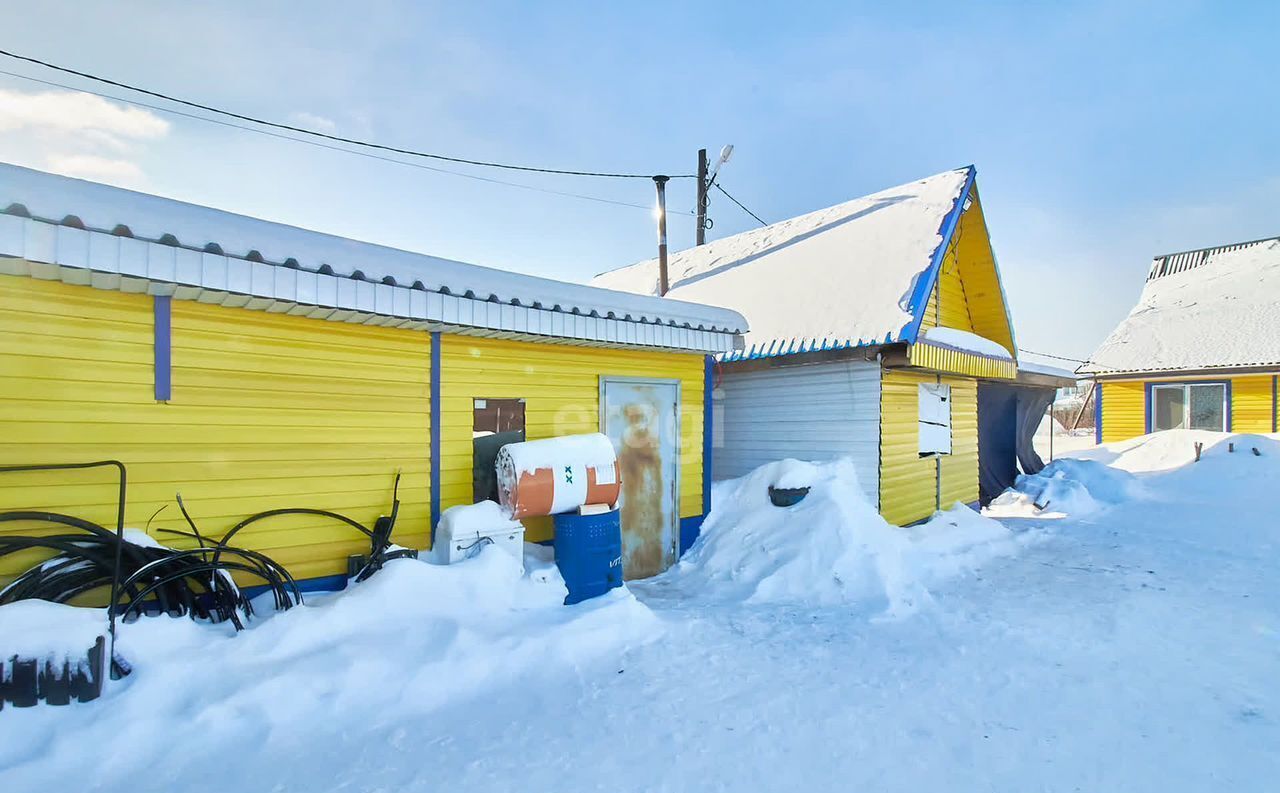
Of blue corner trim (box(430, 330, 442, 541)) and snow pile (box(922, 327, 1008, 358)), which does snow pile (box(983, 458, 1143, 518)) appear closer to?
snow pile (box(922, 327, 1008, 358))

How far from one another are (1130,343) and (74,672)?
2467 cm

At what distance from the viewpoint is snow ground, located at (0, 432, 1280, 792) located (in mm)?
3168

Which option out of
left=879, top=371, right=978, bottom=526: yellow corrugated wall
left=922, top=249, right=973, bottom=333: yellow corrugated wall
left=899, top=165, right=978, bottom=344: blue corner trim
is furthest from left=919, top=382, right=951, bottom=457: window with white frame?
left=899, top=165, right=978, bottom=344: blue corner trim

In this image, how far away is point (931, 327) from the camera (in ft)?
32.3

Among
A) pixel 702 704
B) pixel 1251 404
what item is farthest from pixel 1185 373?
pixel 702 704

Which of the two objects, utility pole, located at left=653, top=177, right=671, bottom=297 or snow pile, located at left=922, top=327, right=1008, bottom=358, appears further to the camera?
utility pole, located at left=653, top=177, right=671, bottom=297

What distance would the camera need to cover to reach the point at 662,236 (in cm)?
1453

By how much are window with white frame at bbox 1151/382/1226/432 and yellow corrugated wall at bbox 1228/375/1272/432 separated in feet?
0.88

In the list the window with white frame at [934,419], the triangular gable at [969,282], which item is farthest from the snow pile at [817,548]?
the triangular gable at [969,282]

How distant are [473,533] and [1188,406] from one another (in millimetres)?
21211

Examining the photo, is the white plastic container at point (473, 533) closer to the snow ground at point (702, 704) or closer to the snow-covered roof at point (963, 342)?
the snow ground at point (702, 704)

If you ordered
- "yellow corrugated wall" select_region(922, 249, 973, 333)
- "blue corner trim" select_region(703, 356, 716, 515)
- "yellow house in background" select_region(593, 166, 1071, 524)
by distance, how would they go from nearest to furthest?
"blue corner trim" select_region(703, 356, 716, 515) → "yellow house in background" select_region(593, 166, 1071, 524) → "yellow corrugated wall" select_region(922, 249, 973, 333)

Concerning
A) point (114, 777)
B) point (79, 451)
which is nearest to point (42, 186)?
point (79, 451)

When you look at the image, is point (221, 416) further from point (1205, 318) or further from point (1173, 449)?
point (1205, 318)
